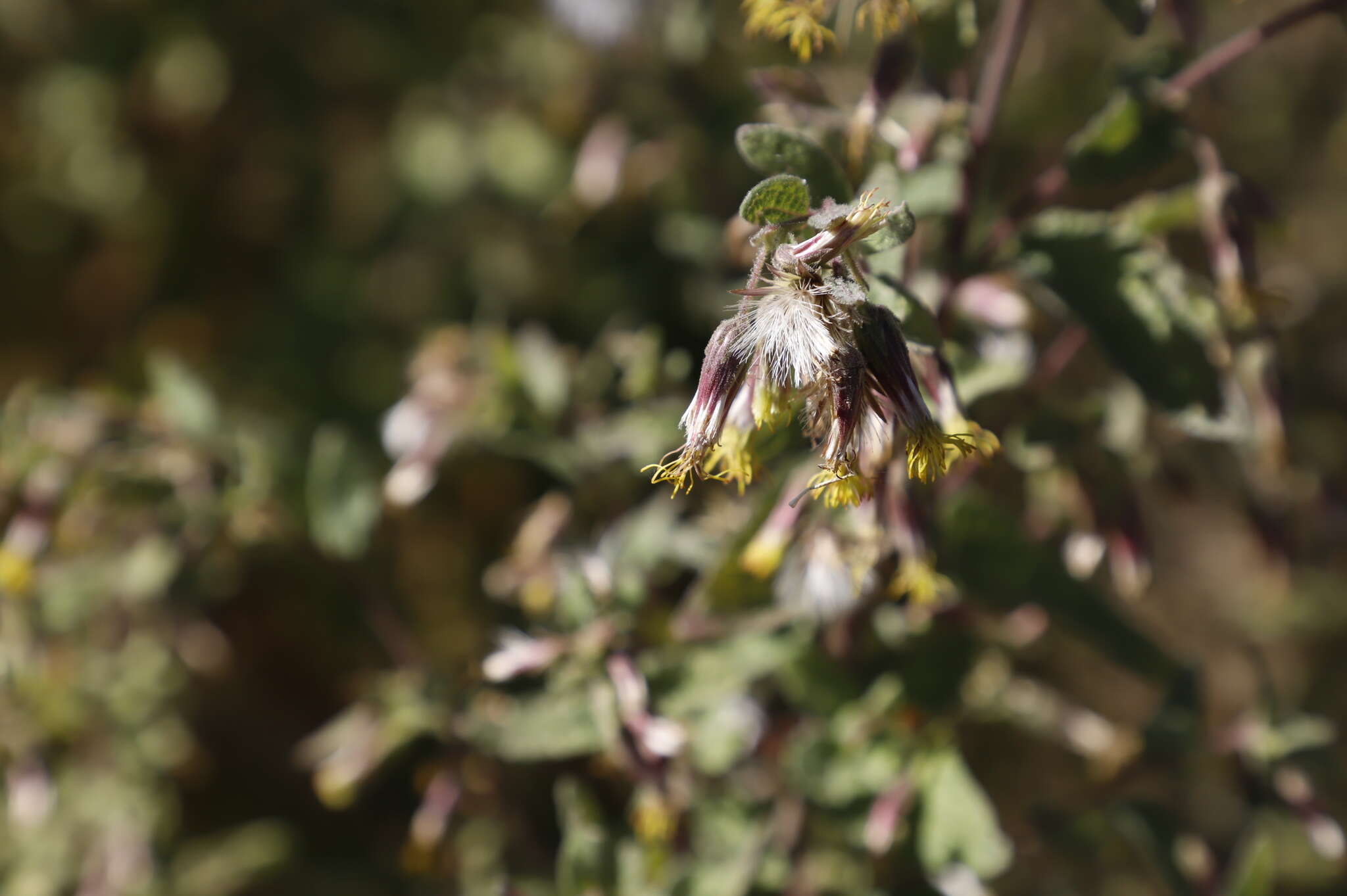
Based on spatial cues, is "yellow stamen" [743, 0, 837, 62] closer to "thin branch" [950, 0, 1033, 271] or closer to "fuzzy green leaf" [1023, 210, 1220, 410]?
"thin branch" [950, 0, 1033, 271]

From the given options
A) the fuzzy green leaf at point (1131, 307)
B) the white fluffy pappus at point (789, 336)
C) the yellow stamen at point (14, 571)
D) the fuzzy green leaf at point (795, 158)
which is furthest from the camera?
the yellow stamen at point (14, 571)

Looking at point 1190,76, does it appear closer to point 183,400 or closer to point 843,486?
point 843,486

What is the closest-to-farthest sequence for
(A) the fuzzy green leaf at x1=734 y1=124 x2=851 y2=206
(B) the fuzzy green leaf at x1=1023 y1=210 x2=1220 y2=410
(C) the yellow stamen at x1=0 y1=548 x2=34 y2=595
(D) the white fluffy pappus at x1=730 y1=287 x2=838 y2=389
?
1. (D) the white fluffy pappus at x1=730 y1=287 x2=838 y2=389
2. (A) the fuzzy green leaf at x1=734 y1=124 x2=851 y2=206
3. (B) the fuzzy green leaf at x1=1023 y1=210 x2=1220 y2=410
4. (C) the yellow stamen at x1=0 y1=548 x2=34 y2=595

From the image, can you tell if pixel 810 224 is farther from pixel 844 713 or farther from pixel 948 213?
pixel 844 713

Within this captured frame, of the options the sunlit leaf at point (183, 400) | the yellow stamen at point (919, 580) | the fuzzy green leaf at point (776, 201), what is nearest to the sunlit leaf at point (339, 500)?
the sunlit leaf at point (183, 400)

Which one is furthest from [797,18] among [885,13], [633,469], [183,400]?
[183,400]

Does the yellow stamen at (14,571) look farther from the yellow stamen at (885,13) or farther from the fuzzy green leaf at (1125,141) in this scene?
the fuzzy green leaf at (1125,141)

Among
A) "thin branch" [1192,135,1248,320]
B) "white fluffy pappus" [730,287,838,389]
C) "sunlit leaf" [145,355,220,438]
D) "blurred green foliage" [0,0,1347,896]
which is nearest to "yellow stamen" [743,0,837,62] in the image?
"blurred green foliage" [0,0,1347,896]
